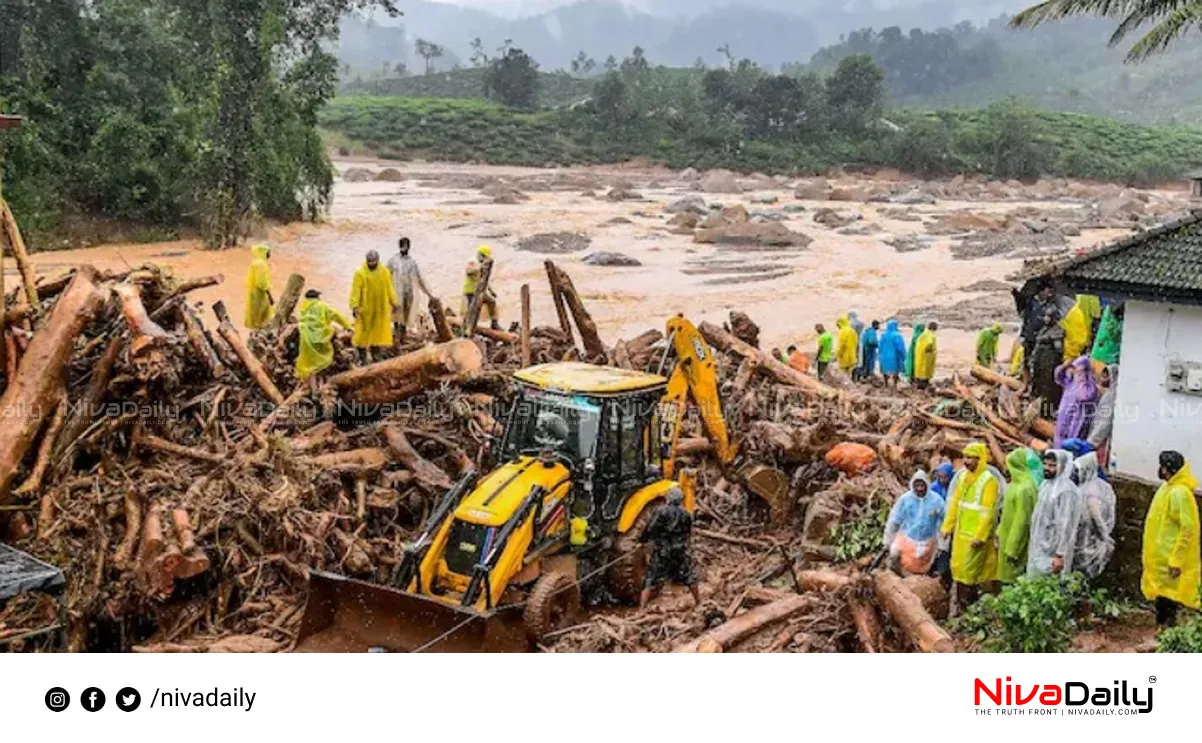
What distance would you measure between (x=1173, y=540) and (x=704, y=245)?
3827cm

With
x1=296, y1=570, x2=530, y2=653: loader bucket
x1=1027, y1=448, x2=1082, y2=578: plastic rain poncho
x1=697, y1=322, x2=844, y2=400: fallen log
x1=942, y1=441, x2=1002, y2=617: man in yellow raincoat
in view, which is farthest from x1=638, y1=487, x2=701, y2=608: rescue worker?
x1=697, y1=322, x2=844, y2=400: fallen log

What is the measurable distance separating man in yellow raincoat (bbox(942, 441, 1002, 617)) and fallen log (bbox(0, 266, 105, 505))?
303 inches

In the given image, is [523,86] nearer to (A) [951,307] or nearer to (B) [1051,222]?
(B) [1051,222]

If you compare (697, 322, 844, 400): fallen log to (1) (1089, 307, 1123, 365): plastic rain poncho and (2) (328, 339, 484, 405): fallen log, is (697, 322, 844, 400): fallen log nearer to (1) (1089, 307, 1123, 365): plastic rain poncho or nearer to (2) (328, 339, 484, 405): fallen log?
(1) (1089, 307, 1123, 365): plastic rain poncho

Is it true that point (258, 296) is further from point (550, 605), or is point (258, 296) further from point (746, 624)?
point (746, 624)

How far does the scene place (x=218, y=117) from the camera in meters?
35.0

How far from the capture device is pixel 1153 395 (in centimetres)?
1112

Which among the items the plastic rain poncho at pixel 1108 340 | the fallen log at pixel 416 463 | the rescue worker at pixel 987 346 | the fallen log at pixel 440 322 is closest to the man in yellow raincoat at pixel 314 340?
the fallen log at pixel 416 463

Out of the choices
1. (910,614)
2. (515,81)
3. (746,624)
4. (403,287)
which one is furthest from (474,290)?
(515,81)

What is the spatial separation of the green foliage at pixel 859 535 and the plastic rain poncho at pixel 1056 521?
2259 mm

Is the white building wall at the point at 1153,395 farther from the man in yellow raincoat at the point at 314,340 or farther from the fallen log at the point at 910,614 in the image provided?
the man in yellow raincoat at the point at 314,340
